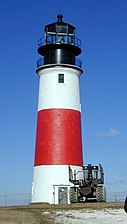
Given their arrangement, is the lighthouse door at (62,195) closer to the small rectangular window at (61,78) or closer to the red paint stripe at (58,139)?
the red paint stripe at (58,139)

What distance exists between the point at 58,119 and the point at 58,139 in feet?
5.13

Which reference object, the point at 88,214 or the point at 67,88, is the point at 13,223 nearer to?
the point at 88,214

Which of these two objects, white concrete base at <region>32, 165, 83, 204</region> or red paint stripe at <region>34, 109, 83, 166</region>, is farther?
red paint stripe at <region>34, 109, 83, 166</region>

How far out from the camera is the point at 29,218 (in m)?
18.9

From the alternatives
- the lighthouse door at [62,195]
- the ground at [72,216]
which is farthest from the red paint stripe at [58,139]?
the ground at [72,216]

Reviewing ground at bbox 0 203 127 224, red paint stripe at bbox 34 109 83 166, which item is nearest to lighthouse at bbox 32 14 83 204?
red paint stripe at bbox 34 109 83 166

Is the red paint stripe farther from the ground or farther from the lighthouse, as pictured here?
the ground

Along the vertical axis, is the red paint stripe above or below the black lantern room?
below

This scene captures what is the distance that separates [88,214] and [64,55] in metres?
16.1

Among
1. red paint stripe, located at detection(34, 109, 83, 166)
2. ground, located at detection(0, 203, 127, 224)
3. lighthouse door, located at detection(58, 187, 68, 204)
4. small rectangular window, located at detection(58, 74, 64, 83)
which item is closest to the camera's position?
ground, located at detection(0, 203, 127, 224)

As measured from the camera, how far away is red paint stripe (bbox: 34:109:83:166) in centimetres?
3105

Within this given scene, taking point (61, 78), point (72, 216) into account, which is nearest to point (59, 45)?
point (61, 78)

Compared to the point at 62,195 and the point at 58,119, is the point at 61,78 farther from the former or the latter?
the point at 62,195

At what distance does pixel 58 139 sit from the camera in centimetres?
3134
